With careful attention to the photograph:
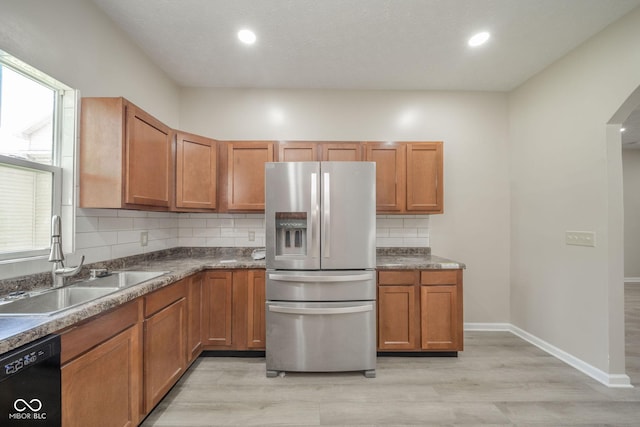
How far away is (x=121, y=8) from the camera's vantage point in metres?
2.00

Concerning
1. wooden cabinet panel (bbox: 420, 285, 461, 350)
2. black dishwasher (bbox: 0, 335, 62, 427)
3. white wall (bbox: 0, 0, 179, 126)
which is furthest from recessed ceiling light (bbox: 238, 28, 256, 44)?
wooden cabinet panel (bbox: 420, 285, 461, 350)

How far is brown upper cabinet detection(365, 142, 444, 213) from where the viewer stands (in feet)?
9.34

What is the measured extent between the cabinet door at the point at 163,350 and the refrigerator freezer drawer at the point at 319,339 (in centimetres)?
67

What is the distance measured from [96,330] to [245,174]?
1855 mm

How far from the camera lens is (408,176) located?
2.85 meters

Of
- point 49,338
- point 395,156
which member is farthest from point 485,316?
point 49,338

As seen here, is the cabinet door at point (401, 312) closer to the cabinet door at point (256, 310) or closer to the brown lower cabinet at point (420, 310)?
the brown lower cabinet at point (420, 310)

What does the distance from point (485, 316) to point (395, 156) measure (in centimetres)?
218

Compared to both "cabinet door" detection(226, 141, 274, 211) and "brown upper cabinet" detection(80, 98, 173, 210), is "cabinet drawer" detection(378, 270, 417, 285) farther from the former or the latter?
"brown upper cabinet" detection(80, 98, 173, 210)

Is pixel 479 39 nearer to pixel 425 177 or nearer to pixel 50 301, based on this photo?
pixel 425 177

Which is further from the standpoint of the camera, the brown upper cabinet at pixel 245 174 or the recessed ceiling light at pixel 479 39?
the brown upper cabinet at pixel 245 174

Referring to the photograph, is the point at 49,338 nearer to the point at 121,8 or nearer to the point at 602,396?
the point at 121,8

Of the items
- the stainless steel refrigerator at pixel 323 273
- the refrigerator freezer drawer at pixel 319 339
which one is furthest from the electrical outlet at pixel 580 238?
the refrigerator freezer drawer at pixel 319 339

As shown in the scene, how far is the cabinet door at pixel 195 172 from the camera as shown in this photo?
8.55ft
